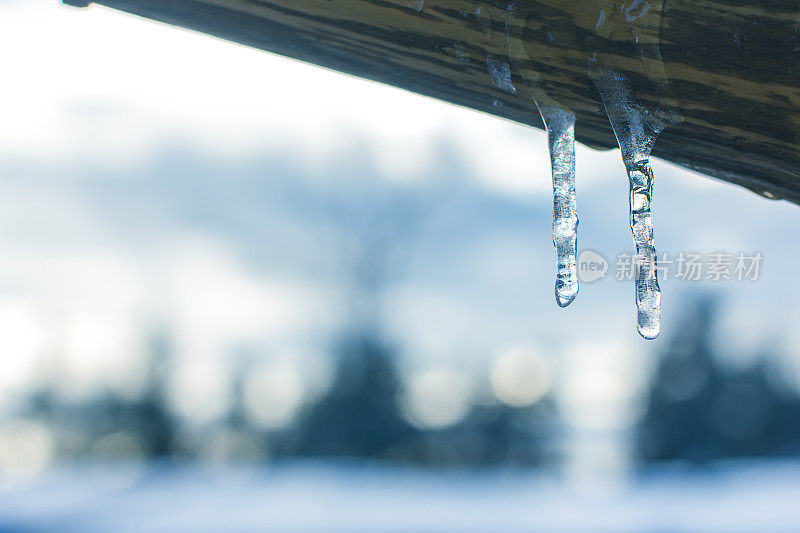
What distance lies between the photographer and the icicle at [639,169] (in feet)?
2.41

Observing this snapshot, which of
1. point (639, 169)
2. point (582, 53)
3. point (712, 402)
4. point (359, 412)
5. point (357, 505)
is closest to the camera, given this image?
point (582, 53)

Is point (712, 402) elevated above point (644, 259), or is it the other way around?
point (644, 259)

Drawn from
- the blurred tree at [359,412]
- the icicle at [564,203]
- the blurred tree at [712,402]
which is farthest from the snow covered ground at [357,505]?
the blurred tree at [712,402]

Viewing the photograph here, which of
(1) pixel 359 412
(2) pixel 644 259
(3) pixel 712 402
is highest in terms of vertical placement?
(2) pixel 644 259

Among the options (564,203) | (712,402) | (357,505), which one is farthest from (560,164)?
(712,402)

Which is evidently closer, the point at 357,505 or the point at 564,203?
the point at 564,203

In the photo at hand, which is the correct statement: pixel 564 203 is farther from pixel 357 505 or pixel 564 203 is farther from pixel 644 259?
pixel 357 505

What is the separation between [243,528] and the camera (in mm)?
7531

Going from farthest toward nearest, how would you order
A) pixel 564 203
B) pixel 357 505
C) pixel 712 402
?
pixel 712 402 → pixel 357 505 → pixel 564 203

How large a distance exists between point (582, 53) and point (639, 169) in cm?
29

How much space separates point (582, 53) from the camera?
0.70 metres

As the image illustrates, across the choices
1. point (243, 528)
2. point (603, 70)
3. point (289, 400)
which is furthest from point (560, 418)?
point (603, 70)

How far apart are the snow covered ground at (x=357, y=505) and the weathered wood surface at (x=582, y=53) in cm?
775

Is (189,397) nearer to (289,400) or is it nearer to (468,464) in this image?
(289,400)
